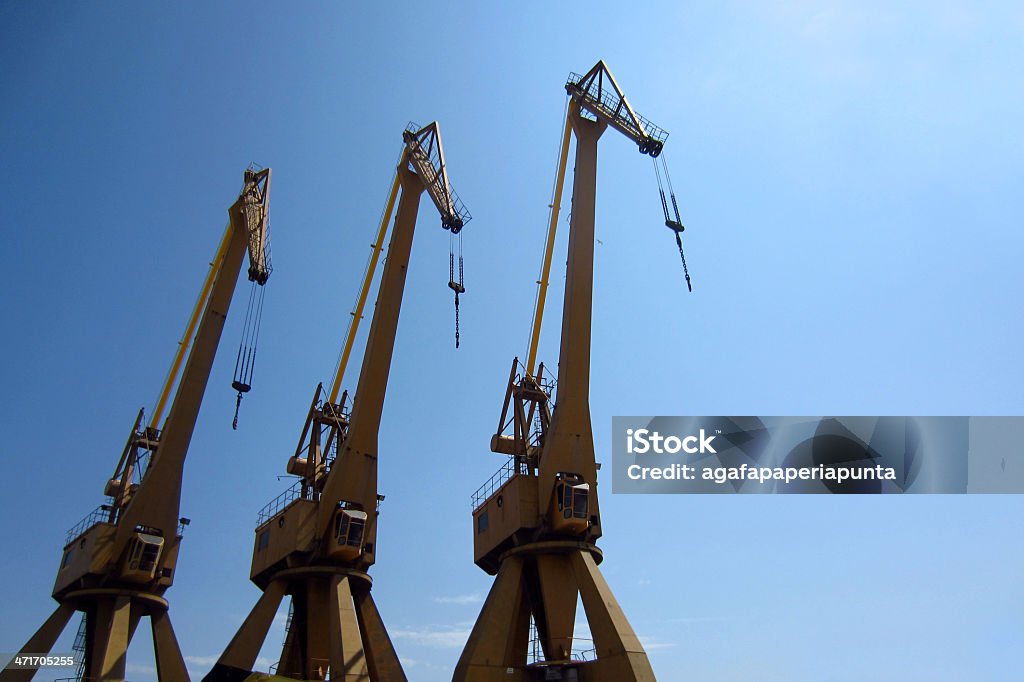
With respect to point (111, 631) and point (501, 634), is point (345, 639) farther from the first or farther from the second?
point (111, 631)

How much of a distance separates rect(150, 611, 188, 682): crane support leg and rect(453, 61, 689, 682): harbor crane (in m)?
11.7

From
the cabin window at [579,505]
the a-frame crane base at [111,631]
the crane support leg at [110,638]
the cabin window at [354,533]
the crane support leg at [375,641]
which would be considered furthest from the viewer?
the a-frame crane base at [111,631]

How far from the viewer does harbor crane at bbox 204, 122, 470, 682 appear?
25172mm

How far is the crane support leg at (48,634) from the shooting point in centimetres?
2806

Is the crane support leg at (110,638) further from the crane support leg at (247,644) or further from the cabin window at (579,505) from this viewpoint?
the cabin window at (579,505)

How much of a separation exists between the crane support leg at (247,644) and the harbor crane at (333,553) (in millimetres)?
31

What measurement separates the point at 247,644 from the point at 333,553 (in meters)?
3.81

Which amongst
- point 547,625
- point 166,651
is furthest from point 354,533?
point 166,651

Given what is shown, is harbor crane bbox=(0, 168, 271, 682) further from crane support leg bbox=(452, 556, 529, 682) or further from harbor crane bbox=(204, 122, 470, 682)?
crane support leg bbox=(452, 556, 529, 682)

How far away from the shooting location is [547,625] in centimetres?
2292

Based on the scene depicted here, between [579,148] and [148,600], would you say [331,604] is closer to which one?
[148,600]

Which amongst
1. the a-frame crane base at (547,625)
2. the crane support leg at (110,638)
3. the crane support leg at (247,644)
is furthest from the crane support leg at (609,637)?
the crane support leg at (110,638)

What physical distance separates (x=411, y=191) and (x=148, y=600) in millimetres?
18939

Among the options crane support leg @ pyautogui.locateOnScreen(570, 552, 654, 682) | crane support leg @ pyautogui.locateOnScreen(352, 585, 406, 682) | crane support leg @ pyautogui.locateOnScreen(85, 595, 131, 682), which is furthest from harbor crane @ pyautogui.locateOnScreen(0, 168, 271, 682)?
crane support leg @ pyautogui.locateOnScreen(570, 552, 654, 682)
